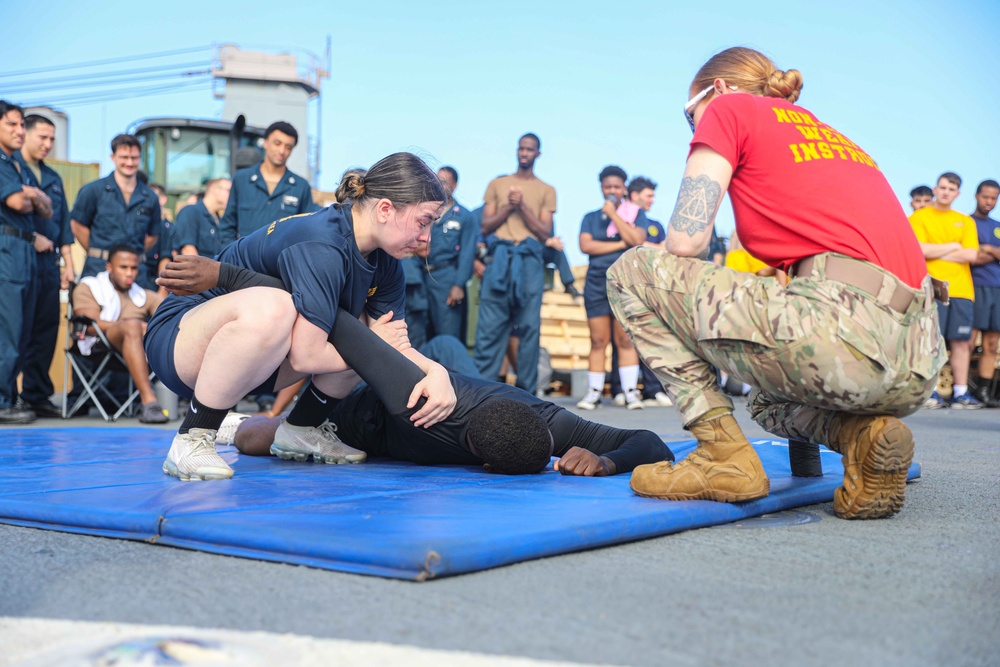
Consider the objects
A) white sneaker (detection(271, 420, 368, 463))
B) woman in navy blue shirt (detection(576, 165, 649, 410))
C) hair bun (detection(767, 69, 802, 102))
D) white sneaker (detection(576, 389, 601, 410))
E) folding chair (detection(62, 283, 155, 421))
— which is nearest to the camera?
hair bun (detection(767, 69, 802, 102))

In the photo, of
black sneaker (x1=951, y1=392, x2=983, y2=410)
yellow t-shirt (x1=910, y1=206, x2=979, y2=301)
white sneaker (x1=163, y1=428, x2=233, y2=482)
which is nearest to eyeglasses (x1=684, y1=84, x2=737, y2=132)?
white sneaker (x1=163, y1=428, x2=233, y2=482)

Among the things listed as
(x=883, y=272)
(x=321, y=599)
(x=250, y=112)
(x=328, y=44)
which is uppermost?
(x=328, y=44)

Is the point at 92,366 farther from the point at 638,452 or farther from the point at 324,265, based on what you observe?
the point at 638,452

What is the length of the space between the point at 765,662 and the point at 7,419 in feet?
18.9

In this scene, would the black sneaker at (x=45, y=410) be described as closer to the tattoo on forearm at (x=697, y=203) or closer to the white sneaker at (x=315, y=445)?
the white sneaker at (x=315, y=445)

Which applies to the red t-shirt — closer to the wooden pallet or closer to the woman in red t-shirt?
the woman in red t-shirt

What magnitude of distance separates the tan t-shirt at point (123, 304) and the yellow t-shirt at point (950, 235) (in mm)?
6578

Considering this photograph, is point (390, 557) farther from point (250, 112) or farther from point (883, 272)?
point (250, 112)

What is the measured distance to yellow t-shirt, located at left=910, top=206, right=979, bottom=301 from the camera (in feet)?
28.1

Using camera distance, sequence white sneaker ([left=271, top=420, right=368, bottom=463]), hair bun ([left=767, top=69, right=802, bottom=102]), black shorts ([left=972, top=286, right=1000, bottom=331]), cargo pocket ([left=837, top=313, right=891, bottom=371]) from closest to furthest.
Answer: cargo pocket ([left=837, top=313, right=891, bottom=371]) → hair bun ([left=767, top=69, right=802, bottom=102]) → white sneaker ([left=271, top=420, right=368, bottom=463]) → black shorts ([left=972, top=286, right=1000, bottom=331])

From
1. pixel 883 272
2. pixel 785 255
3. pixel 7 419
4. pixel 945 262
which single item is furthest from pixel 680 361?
pixel 945 262

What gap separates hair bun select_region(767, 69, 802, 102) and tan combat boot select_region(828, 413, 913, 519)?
942 millimetres

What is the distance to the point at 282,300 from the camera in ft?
9.39

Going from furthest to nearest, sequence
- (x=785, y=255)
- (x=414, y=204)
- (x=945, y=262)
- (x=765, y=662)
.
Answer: (x=945, y=262) → (x=414, y=204) → (x=785, y=255) → (x=765, y=662)
